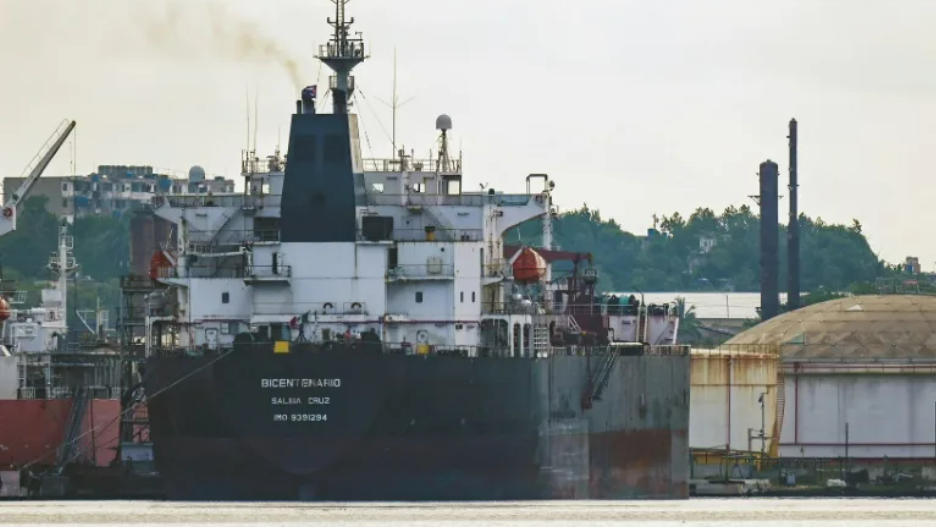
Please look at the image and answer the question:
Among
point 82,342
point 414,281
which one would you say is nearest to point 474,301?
point 414,281

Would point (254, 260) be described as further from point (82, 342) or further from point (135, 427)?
point (82, 342)

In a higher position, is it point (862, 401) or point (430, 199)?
point (430, 199)

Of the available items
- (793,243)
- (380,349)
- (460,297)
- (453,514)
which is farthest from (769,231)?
(453,514)

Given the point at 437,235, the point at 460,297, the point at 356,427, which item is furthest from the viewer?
the point at 437,235

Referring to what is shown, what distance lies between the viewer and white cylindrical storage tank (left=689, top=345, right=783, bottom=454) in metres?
123

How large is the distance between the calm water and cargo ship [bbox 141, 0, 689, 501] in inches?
60.8

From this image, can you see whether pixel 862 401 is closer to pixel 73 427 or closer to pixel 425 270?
pixel 425 270

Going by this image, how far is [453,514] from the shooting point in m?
89.6

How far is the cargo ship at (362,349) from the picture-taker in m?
93.6

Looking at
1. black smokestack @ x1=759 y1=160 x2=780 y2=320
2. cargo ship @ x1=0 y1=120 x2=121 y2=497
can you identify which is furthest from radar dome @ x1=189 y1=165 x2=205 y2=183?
black smokestack @ x1=759 y1=160 x2=780 y2=320

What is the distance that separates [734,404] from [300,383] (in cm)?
3322

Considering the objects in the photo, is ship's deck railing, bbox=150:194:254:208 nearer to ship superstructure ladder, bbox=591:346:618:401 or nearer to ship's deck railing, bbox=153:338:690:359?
ship's deck railing, bbox=153:338:690:359

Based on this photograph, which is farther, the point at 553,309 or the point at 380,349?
the point at 553,309

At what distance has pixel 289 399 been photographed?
306 ft
